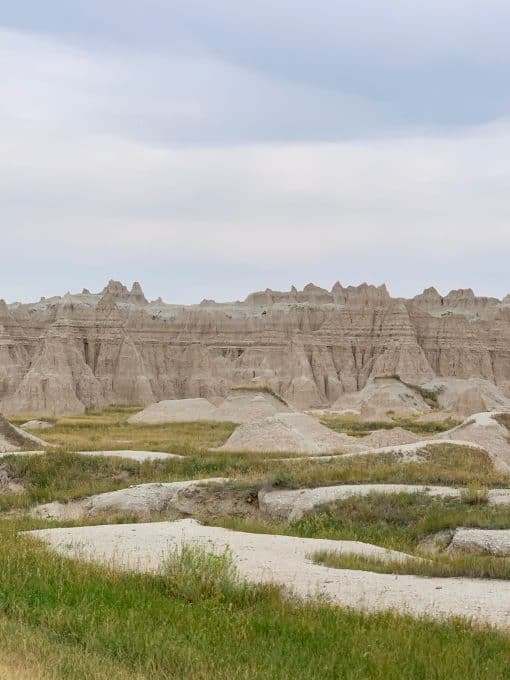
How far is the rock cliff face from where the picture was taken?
94.4 metres

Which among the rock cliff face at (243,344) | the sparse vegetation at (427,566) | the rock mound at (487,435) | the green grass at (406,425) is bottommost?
the green grass at (406,425)

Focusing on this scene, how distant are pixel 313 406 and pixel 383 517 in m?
82.8

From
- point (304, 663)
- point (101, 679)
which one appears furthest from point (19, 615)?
point (304, 663)

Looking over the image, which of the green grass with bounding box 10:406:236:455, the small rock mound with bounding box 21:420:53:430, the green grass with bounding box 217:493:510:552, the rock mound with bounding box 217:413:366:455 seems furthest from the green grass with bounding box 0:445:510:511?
the small rock mound with bounding box 21:420:53:430

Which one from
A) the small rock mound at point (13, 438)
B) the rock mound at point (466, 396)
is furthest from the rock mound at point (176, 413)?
the small rock mound at point (13, 438)

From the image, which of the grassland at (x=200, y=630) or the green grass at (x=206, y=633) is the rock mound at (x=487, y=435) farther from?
the green grass at (x=206, y=633)

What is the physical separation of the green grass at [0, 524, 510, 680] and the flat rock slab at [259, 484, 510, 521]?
8.72 metres

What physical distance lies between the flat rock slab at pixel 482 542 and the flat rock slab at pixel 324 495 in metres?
2.73

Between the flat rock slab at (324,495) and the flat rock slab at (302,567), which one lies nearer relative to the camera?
the flat rock slab at (302,567)

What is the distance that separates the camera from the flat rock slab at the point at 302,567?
8.50 metres

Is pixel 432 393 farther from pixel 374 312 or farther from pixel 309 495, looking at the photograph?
pixel 309 495

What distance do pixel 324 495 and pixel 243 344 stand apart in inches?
3675

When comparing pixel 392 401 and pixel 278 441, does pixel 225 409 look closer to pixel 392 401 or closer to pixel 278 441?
pixel 392 401

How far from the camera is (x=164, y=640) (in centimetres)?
661
